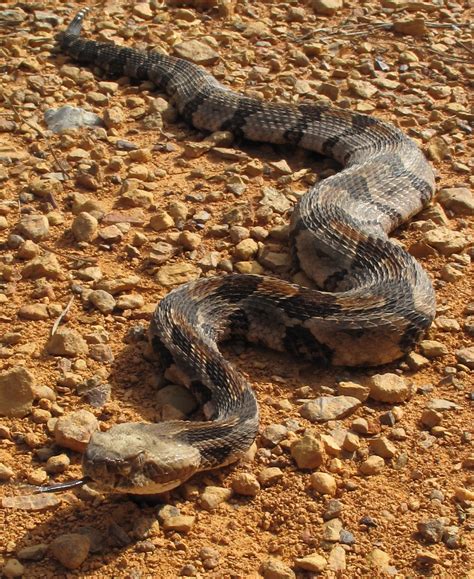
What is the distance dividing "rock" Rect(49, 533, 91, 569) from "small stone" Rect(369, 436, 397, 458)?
1.96 m

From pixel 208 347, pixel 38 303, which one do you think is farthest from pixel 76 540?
pixel 38 303

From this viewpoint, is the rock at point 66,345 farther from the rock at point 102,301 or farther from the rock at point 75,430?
the rock at point 75,430

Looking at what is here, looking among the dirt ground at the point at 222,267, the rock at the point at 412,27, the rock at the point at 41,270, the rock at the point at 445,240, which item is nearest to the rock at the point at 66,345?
the dirt ground at the point at 222,267

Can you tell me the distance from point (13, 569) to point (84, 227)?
143 inches

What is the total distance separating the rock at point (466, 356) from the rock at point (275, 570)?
8.08ft

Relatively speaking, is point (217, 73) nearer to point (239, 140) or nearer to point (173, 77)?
point (173, 77)

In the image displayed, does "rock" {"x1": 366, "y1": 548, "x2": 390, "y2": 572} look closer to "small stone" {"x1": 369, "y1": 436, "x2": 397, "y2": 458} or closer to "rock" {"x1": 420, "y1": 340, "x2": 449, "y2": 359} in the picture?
"small stone" {"x1": 369, "y1": 436, "x2": 397, "y2": 458}

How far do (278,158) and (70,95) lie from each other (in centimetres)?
243

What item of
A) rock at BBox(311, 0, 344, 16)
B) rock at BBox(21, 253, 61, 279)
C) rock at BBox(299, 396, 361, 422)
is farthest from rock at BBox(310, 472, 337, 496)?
rock at BBox(311, 0, 344, 16)

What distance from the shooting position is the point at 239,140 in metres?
9.90

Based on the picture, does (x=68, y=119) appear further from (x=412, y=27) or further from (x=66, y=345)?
(x=412, y=27)

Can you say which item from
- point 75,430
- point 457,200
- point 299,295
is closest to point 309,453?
point 75,430

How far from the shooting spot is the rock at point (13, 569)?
5.02 m

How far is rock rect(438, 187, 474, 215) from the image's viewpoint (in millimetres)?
8930
